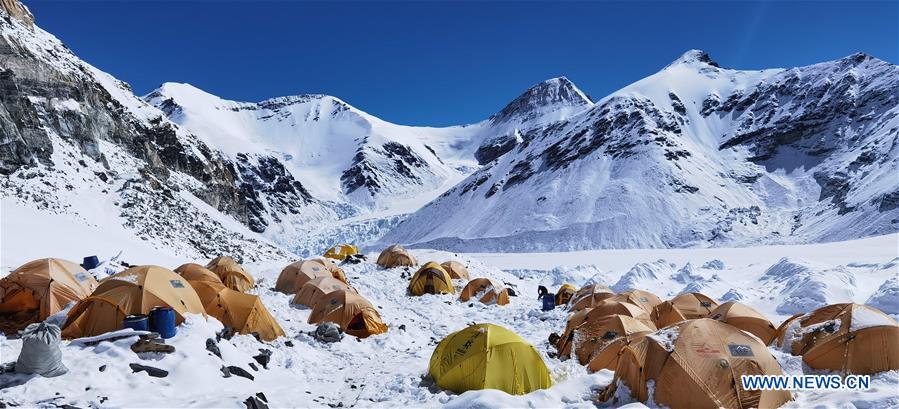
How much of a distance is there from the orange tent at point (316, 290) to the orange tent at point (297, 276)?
211 cm

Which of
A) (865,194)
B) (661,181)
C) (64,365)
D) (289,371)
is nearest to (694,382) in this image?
(289,371)

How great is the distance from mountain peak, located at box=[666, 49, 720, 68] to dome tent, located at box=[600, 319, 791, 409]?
160 m

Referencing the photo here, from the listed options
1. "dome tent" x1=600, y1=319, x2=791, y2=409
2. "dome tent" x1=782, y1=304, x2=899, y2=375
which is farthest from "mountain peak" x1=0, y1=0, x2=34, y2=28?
"dome tent" x1=782, y1=304, x2=899, y2=375

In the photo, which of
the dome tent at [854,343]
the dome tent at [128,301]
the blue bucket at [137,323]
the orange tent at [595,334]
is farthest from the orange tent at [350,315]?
the dome tent at [854,343]

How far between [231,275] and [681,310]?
1680cm

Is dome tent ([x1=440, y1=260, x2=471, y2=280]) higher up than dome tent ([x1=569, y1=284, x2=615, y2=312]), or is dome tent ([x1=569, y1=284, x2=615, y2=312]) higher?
dome tent ([x1=440, y1=260, x2=471, y2=280])

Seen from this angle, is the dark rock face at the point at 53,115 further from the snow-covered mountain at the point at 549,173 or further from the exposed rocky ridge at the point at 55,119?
the snow-covered mountain at the point at 549,173

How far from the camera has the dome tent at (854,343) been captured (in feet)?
32.8

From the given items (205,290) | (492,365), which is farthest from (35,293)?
(492,365)

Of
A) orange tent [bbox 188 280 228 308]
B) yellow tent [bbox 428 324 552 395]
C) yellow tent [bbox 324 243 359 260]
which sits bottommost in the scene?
yellow tent [bbox 428 324 552 395]

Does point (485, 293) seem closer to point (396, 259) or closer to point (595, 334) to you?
point (396, 259)

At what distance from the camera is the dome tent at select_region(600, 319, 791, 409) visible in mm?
8914

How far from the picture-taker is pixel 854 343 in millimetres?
10141

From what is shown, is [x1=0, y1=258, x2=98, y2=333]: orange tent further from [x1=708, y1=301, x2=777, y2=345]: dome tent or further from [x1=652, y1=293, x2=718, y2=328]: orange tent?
[x1=708, y1=301, x2=777, y2=345]: dome tent
